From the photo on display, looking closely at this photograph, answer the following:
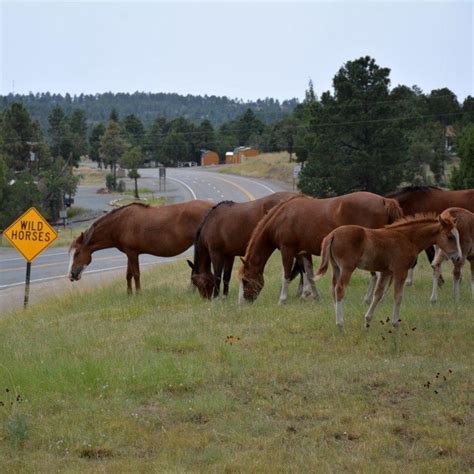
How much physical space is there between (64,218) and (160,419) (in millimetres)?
52645

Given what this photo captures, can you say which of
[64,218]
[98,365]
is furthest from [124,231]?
[64,218]

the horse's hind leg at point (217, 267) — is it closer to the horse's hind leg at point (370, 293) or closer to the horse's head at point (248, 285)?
the horse's head at point (248, 285)

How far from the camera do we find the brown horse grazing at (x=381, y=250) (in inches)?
457

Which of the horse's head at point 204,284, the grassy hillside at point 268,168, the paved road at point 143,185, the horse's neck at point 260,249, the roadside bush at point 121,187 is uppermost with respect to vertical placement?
the horse's neck at point 260,249

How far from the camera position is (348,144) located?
49.1 metres

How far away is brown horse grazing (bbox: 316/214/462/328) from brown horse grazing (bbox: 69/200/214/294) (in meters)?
6.96

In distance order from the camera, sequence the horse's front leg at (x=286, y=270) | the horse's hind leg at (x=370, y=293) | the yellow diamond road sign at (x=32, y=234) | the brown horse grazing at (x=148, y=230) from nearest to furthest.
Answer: the horse's hind leg at (x=370, y=293) < the horse's front leg at (x=286, y=270) < the brown horse grazing at (x=148, y=230) < the yellow diamond road sign at (x=32, y=234)

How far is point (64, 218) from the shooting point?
59875 mm

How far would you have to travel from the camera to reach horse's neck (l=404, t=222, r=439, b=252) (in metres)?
11.9

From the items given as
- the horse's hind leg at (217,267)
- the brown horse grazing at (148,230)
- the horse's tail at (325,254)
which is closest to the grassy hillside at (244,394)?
the horse's tail at (325,254)

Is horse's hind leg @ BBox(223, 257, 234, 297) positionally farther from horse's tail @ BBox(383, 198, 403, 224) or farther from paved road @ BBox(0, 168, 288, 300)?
paved road @ BBox(0, 168, 288, 300)

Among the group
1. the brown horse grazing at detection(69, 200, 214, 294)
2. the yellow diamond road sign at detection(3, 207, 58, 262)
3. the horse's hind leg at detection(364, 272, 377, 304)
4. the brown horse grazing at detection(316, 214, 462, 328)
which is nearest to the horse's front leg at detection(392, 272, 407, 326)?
the brown horse grazing at detection(316, 214, 462, 328)

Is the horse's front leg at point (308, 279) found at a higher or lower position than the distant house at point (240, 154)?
higher

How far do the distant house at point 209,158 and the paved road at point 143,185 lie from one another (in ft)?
55.2
